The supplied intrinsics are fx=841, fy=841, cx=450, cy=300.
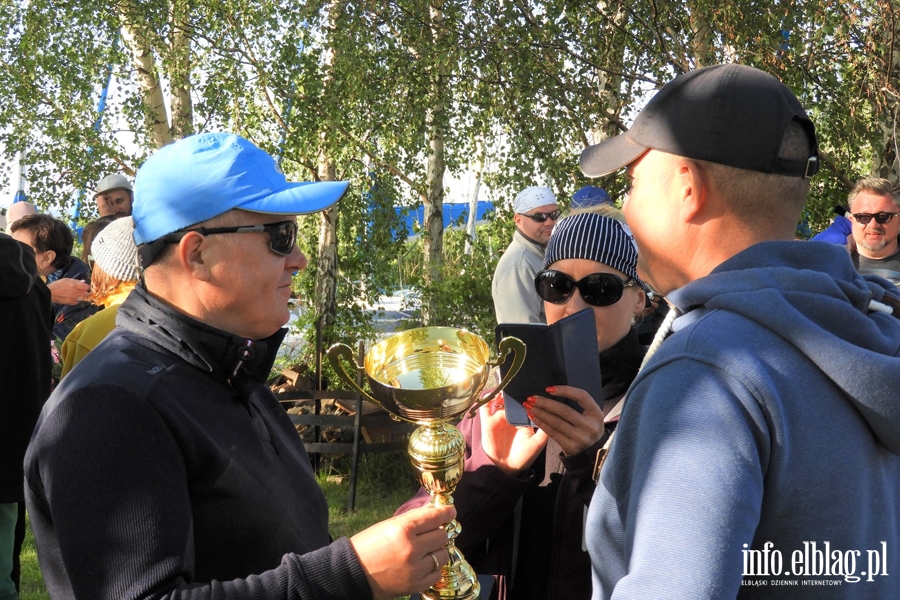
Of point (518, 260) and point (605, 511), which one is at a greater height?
point (605, 511)

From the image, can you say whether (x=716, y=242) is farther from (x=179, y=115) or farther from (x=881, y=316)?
(x=179, y=115)

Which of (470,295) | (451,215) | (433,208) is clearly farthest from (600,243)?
(451,215)

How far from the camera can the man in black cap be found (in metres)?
1.13

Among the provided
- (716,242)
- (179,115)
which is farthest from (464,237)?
(716,242)

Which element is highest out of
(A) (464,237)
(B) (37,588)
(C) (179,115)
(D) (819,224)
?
(C) (179,115)

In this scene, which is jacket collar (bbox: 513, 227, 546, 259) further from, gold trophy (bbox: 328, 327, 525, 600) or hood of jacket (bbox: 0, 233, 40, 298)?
gold trophy (bbox: 328, 327, 525, 600)

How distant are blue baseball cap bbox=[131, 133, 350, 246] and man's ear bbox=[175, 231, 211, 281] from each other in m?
0.03

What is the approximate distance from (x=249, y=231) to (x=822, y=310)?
1236mm

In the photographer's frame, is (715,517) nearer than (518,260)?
Yes

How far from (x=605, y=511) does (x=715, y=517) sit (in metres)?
0.23

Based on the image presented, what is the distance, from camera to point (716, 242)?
1.40m

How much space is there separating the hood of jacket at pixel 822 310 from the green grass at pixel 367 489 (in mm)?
4909

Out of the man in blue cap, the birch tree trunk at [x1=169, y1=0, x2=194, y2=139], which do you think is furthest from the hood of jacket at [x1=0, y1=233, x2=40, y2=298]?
the birch tree trunk at [x1=169, y1=0, x2=194, y2=139]

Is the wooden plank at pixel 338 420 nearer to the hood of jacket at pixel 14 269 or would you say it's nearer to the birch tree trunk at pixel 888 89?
the hood of jacket at pixel 14 269
